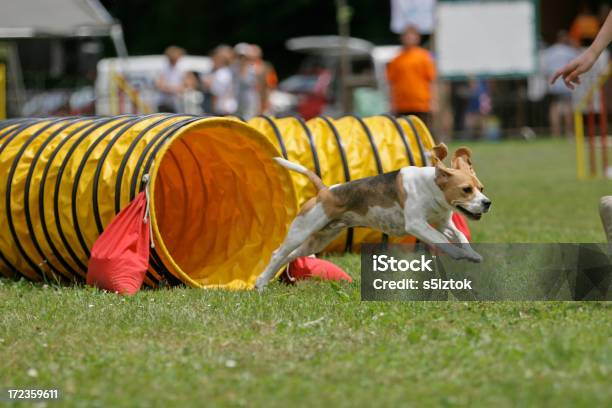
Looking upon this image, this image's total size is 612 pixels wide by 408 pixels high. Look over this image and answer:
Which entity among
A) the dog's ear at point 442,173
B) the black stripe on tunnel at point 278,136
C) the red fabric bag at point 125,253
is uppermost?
the dog's ear at point 442,173

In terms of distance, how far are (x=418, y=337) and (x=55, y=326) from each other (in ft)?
6.12

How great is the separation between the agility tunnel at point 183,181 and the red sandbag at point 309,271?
30 cm

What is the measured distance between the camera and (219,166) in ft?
26.9

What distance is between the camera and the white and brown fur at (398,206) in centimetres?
619

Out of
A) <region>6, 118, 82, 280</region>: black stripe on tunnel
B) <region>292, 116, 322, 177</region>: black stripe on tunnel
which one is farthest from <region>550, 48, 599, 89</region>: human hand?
<region>6, 118, 82, 280</region>: black stripe on tunnel

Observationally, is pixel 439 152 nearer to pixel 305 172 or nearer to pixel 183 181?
pixel 305 172

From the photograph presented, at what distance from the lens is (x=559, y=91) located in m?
24.5

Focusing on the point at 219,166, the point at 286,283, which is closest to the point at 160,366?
the point at 286,283

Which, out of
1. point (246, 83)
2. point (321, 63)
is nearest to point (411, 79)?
point (246, 83)

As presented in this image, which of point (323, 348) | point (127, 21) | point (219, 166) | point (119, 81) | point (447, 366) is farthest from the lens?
point (127, 21)

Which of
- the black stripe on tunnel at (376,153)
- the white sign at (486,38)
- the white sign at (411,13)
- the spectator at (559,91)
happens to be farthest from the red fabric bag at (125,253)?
the spectator at (559,91)

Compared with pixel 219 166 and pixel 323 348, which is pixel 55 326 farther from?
pixel 219 166

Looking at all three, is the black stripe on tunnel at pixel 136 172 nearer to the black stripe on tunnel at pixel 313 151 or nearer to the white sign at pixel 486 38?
the black stripe on tunnel at pixel 313 151

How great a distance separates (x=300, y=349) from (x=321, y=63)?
2786 cm
